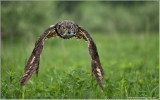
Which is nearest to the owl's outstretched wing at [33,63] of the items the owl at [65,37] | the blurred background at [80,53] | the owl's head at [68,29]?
the owl at [65,37]

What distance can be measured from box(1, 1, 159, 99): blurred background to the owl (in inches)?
18.9

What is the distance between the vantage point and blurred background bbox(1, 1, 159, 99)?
4965mm

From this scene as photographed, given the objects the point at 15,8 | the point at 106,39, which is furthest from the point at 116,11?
the point at 15,8

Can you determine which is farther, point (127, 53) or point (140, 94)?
point (127, 53)

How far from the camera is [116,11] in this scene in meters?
23.7

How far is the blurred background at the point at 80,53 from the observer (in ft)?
16.3

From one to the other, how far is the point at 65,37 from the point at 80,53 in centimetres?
864

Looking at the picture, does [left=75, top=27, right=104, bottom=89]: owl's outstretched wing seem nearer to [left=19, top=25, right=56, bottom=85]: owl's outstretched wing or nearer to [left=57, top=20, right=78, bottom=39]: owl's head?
[left=57, top=20, right=78, bottom=39]: owl's head

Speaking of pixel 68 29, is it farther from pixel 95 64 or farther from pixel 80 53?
pixel 80 53

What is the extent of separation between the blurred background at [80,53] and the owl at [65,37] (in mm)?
481

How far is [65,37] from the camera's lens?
445 centimetres

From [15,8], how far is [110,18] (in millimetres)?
11614

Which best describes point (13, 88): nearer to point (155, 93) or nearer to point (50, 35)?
point (50, 35)

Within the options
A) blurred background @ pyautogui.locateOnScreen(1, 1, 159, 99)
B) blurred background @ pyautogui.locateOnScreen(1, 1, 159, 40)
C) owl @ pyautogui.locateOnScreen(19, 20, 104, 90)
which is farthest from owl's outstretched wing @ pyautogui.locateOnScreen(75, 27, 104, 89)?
blurred background @ pyautogui.locateOnScreen(1, 1, 159, 40)
